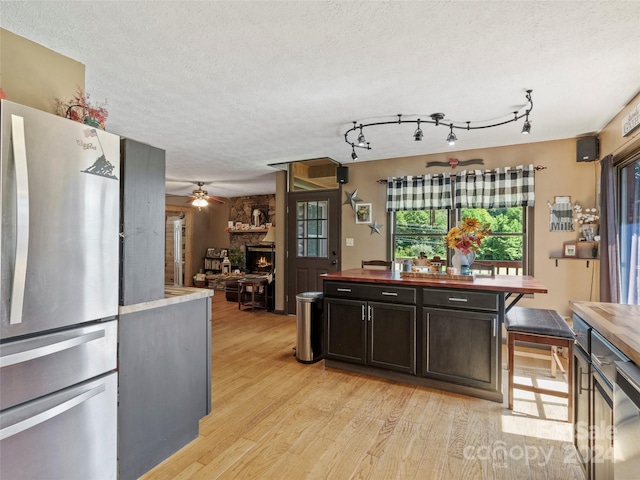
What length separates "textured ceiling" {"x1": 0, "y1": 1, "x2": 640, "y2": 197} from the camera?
69.6 inches

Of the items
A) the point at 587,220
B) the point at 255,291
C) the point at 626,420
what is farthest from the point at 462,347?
the point at 255,291

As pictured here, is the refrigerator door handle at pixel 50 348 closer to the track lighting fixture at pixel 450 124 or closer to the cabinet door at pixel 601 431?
the cabinet door at pixel 601 431

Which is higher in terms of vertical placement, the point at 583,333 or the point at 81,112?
the point at 81,112

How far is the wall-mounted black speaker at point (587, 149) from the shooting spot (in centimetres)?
366

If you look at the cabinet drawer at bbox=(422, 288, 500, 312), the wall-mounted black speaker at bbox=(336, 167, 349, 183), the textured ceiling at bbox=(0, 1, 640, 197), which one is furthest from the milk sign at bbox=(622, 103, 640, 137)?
the wall-mounted black speaker at bbox=(336, 167, 349, 183)

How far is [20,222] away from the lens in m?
1.29

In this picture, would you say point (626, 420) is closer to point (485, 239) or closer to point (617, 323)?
point (617, 323)

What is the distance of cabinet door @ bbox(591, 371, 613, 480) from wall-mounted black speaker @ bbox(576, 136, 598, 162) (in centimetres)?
324

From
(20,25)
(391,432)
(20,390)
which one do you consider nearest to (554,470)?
(391,432)

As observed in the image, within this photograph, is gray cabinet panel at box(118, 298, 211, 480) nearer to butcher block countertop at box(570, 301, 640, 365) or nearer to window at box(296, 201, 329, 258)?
butcher block countertop at box(570, 301, 640, 365)

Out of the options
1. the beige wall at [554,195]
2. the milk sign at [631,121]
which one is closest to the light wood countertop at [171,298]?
the milk sign at [631,121]

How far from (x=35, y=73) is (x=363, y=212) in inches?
155

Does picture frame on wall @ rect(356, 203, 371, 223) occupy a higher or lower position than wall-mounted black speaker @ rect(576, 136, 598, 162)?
lower

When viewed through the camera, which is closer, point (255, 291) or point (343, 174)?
point (343, 174)
